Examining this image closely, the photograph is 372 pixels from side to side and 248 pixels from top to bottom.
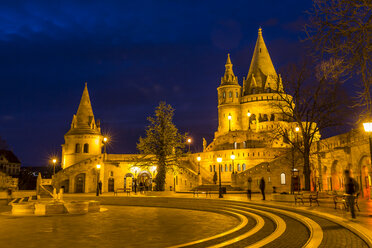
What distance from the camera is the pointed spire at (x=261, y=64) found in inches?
2891

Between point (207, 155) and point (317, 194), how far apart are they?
3532 cm

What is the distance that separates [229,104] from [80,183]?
122 ft

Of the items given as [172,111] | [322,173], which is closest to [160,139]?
[172,111]

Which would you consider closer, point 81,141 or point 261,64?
point 81,141

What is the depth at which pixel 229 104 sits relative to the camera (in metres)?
72.0

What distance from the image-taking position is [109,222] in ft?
47.8

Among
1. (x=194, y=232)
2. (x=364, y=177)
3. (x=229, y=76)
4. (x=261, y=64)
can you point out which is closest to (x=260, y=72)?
(x=261, y=64)

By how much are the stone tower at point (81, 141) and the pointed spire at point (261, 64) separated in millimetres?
38025

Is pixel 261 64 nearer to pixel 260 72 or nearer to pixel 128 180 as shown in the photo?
pixel 260 72

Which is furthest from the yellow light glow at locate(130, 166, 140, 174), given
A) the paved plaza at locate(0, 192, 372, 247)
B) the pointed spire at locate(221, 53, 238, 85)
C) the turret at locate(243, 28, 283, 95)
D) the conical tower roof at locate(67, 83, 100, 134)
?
the turret at locate(243, 28, 283, 95)

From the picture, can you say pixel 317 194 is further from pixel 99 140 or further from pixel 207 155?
pixel 99 140

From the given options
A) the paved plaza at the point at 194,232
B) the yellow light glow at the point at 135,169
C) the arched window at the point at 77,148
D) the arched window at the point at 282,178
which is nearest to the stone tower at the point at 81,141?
the arched window at the point at 77,148

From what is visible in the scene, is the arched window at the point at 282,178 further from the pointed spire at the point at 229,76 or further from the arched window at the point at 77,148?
the pointed spire at the point at 229,76

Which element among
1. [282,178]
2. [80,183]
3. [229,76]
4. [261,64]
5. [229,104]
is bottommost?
[80,183]
